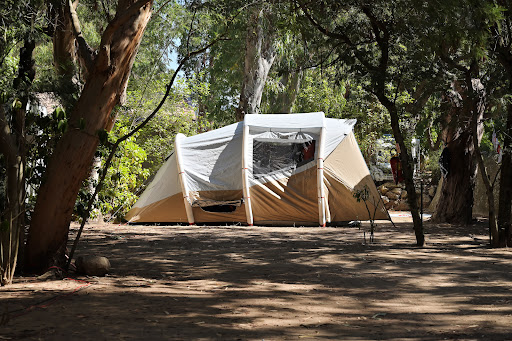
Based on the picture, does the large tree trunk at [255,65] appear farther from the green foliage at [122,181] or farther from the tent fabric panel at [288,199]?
the tent fabric panel at [288,199]

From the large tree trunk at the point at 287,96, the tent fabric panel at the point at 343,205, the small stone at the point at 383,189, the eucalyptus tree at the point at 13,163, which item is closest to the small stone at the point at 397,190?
the small stone at the point at 383,189

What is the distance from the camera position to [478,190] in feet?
59.2

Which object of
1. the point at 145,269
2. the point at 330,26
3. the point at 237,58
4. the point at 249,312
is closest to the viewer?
the point at 249,312

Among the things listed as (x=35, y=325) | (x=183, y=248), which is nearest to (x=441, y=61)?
(x=183, y=248)

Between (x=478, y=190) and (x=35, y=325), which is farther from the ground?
(x=478, y=190)

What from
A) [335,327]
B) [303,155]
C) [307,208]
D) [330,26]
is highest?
[330,26]

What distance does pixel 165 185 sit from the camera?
536 inches

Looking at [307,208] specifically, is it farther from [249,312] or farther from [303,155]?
[249,312]

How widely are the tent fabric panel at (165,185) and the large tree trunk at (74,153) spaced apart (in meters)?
7.51

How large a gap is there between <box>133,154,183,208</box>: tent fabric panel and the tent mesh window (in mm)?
1786

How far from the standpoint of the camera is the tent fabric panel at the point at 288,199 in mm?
13148

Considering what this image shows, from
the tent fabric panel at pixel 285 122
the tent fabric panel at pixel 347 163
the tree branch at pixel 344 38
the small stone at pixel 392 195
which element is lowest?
the small stone at pixel 392 195

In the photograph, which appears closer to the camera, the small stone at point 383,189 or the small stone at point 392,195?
the small stone at point 392,195

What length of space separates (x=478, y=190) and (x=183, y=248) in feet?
38.9
